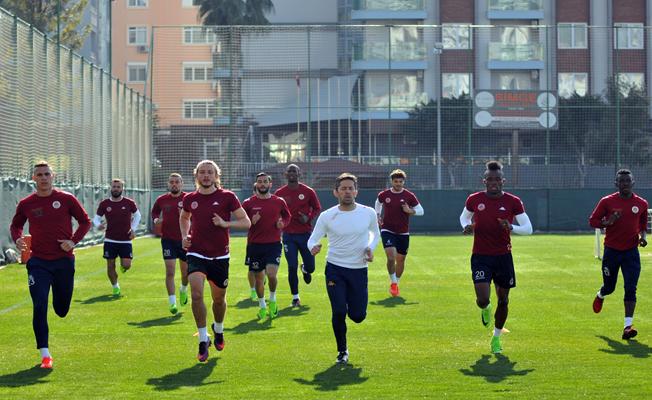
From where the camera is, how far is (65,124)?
35.9 m

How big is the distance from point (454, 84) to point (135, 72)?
3748 cm

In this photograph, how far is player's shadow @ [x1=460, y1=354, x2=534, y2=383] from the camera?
38.0 ft

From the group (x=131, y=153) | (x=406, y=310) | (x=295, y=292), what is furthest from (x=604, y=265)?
(x=131, y=153)

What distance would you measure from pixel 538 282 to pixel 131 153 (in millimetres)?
26354

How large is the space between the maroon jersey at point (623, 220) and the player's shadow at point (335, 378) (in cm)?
445

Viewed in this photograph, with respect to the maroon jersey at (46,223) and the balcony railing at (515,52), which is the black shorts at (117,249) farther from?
the balcony railing at (515,52)

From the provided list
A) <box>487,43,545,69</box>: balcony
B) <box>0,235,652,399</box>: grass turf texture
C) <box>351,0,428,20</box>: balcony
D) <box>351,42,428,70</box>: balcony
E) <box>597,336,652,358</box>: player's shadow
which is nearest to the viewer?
<box>0,235,652,399</box>: grass turf texture

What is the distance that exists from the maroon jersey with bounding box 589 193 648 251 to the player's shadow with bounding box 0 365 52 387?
23.2 ft

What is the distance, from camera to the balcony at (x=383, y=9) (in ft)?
223

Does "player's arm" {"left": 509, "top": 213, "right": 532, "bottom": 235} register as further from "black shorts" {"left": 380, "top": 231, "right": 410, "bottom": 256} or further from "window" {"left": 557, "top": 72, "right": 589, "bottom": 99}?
"window" {"left": 557, "top": 72, "right": 589, "bottom": 99}

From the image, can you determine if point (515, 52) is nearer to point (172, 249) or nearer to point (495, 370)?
point (172, 249)

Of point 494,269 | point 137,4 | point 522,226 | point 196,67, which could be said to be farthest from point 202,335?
point 137,4

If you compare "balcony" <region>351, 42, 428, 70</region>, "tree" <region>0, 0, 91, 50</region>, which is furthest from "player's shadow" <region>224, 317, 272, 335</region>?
"tree" <region>0, 0, 91, 50</region>

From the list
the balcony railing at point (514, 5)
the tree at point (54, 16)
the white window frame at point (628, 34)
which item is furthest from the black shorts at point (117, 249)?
the balcony railing at point (514, 5)
